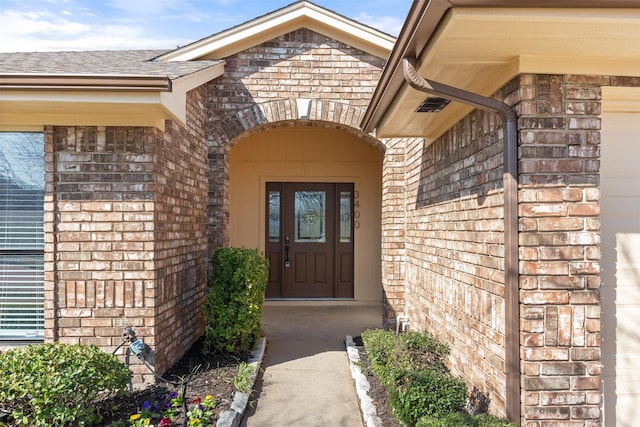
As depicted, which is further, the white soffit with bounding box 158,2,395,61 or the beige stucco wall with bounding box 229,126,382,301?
the beige stucco wall with bounding box 229,126,382,301

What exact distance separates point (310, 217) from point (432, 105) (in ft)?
17.1

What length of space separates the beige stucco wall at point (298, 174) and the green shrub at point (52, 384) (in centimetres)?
509

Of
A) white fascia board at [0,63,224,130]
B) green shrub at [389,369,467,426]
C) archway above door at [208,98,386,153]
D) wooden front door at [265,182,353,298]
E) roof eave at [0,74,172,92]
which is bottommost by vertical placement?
green shrub at [389,369,467,426]

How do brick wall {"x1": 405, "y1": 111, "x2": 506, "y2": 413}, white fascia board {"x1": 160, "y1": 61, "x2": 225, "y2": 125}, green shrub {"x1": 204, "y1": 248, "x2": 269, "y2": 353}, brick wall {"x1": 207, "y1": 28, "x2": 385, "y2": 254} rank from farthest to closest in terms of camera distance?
brick wall {"x1": 207, "y1": 28, "x2": 385, "y2": 254}, green shrub {"x1": 204, "y1": 248, "x2": 269, "y2": 353}, white fascia board {"x1": 160, "y1": 61, "x2": 225, "y2": 125}, brick wall {"x1": 405, "y1": 111, "x2": 506, "y2": 413}

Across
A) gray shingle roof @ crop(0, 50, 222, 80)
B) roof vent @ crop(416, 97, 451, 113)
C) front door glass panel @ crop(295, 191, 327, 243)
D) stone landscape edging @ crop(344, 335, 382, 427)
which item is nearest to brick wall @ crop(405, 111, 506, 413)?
roof vent @ crop(416, 97, 451, 113)

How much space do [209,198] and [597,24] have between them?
15.3ft

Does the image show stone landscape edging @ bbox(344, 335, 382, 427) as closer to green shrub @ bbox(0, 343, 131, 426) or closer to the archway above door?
green shrub @ bbox(0, 343, 131, 426)

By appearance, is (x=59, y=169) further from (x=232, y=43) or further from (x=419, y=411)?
(x=419, y=411)

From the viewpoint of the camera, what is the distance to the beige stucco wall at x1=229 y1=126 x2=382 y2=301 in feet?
27.1

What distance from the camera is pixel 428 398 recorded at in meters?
2.88

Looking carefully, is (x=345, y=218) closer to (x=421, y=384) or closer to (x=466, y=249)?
(x=466, y=249)

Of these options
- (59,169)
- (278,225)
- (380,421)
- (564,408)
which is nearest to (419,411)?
(380,421)

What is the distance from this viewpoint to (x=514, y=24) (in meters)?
2.06

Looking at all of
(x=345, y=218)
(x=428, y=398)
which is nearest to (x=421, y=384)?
(x=428, y=398)
